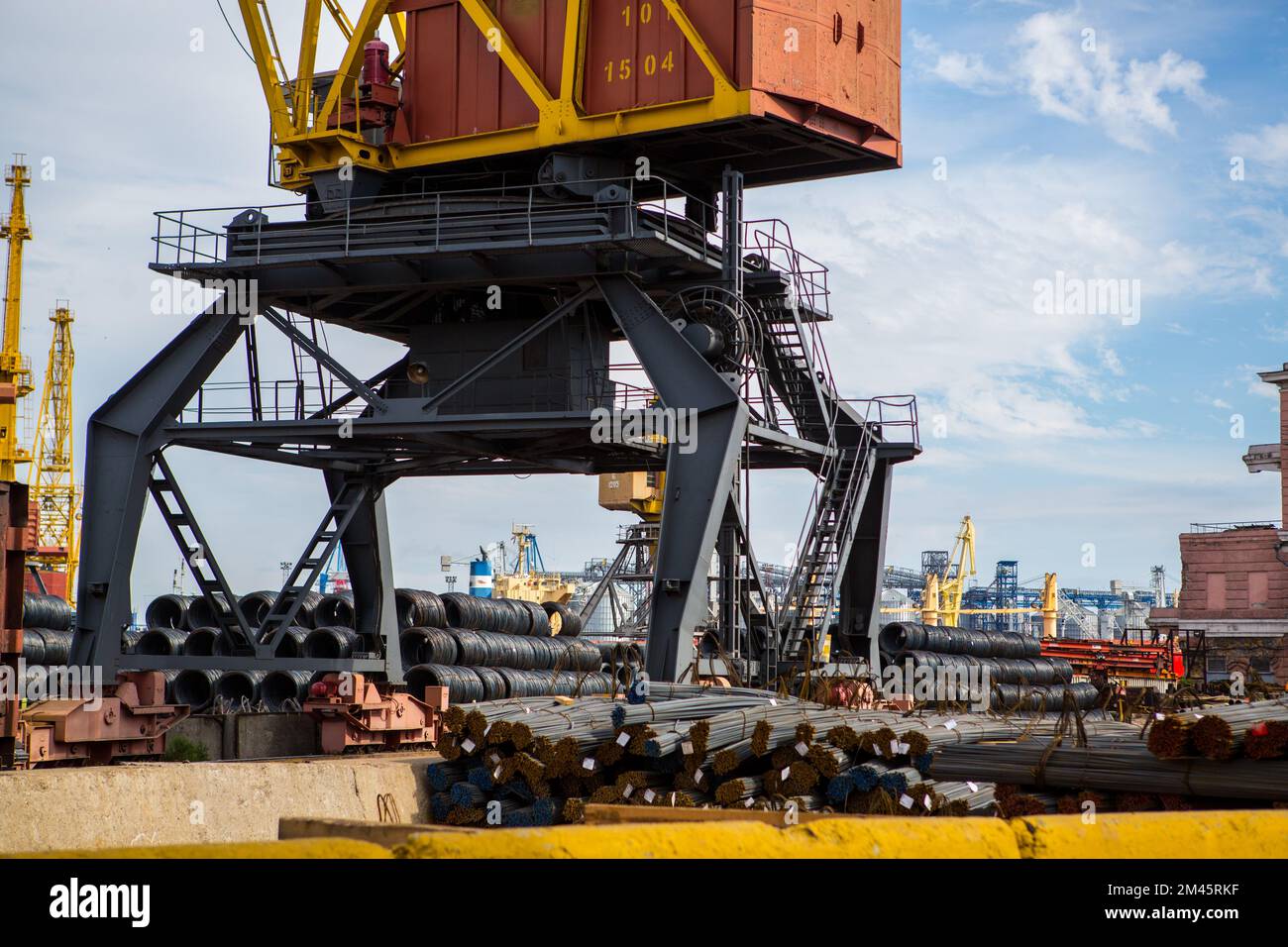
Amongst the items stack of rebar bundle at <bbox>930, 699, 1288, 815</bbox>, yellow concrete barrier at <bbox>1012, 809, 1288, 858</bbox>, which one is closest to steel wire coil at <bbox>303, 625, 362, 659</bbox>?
stack of rebar bundle at <bbox>930, 699, 1288, 815</bbox>

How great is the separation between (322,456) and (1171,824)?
79.4ft

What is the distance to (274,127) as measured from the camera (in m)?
28.4

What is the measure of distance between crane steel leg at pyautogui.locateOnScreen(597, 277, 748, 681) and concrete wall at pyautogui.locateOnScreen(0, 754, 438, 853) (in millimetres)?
6240

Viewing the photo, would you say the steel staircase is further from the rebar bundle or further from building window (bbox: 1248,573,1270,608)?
building window (bbox: 1248,573,1270,608)

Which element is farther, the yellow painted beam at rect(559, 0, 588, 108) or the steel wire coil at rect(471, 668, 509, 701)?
the steel wire coil at rect(471, 668, 509, 701)

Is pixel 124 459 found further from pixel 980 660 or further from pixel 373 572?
pixel 980 660

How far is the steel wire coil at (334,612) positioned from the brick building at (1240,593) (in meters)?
41.1

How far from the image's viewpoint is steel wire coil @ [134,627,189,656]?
1208 inches

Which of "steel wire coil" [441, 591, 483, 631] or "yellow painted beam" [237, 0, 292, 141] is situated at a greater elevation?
"yellow painted beam" [237, 0, 292, 141]

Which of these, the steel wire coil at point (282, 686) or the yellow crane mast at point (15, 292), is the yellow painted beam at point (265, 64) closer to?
the steel wire coil at point (282, 686)

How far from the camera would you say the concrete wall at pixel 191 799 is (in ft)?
46.8

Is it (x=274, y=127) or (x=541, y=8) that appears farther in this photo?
(x=274, y=127)
